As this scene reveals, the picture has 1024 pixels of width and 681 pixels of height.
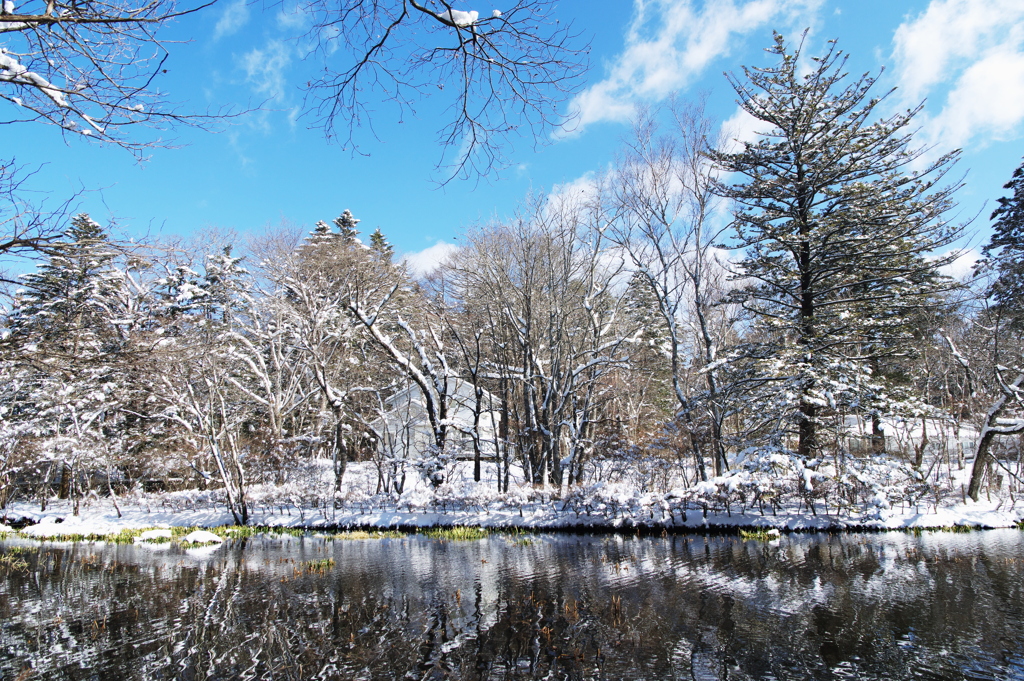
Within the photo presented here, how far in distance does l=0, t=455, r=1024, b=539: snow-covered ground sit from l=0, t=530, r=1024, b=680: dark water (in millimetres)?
1728

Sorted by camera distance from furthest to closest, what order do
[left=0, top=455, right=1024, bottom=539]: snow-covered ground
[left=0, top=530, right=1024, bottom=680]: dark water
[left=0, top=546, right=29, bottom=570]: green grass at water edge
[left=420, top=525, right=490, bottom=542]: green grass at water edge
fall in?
[left=420, top=525, right=490, bottom=542]: green grass at water edge
[left=0, top=455, right=1024, bottom=539]: snow-covered ground
[left=0, top=546, right=29, bottom=570]: green grass at water edge
[left=0, top=530, right=1024, bottom=680]: dark water

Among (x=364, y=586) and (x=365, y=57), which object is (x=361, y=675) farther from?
(x=365, y=57)

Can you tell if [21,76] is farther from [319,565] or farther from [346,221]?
[346,221]

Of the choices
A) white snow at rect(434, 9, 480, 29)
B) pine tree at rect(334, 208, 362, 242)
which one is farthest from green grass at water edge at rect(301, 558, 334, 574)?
pine tree at rect(334, 208, 362, 242)

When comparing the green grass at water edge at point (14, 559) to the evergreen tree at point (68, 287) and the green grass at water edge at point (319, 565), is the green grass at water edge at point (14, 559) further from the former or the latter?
the evergreen tree at point (68, 287)

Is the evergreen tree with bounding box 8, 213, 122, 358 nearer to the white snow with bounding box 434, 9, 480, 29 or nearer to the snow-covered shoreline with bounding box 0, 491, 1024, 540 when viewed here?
the white snow with bounding box 434, 9, 480, 29

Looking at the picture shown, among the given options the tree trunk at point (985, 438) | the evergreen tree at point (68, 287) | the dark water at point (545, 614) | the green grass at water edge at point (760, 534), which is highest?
the evergreen tree at point (68, 287)

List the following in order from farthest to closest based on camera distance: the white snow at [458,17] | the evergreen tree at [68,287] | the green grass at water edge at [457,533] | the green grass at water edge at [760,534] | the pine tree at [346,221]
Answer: the pine tree at [346,221] < the green grass at water edge at [457,533] < the green grass at water edge at [760,534] < the evergreen tree at [68,287] < the white snow at [458,17]

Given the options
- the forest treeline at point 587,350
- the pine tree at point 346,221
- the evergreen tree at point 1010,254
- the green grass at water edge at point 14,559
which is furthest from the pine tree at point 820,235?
the pine tree at point 346,221

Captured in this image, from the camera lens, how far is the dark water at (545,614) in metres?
5.79

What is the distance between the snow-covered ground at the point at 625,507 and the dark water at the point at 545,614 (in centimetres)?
173

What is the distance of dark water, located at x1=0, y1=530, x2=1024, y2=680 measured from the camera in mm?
5793

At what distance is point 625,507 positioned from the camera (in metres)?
15.4

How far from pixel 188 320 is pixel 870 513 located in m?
23.2
